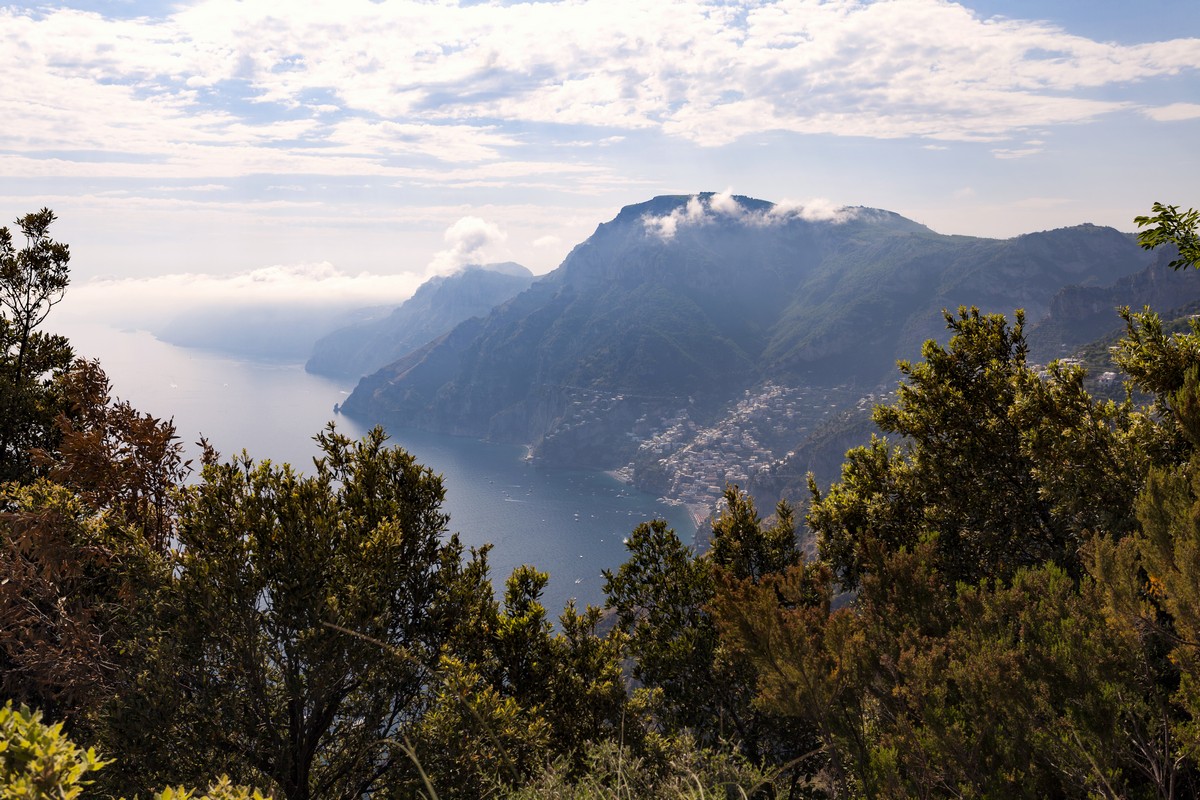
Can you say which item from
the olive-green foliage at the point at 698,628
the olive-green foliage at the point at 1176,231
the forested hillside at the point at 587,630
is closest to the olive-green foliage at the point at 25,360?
the forested hillside at the point at 587,630

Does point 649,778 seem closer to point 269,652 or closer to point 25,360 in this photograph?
point 269,652

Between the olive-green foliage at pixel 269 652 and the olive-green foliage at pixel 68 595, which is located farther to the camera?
the olive-green foliage at pixel 68 595

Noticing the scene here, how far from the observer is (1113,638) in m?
9.95

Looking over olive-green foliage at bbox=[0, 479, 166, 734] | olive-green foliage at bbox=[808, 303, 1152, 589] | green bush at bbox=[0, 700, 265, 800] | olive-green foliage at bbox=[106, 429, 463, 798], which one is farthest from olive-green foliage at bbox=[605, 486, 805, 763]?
green bush at bbox=[0, 700, 265, 800]

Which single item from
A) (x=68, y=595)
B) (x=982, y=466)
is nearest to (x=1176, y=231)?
(x=982, y=466)

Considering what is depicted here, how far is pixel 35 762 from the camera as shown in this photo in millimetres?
2961

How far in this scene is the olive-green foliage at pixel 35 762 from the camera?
287 centimetres

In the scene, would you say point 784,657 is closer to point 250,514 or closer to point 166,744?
point 250,514

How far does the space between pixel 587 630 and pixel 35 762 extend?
15.4m

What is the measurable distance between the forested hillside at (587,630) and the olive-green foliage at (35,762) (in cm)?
396

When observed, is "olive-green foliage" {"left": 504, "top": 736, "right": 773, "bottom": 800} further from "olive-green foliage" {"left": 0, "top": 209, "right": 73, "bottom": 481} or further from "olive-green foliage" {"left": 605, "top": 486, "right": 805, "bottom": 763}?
"olive-green foliage" {"left": 0, "top": 209, "right": 73, "bottom": 481}

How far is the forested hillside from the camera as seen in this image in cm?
975

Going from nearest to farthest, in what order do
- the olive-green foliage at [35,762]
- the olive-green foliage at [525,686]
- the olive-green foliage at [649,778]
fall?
the olive-green foliage at [35,762]
the olive-green foliage at [649,778]
the olive-green foliage at [525,686]

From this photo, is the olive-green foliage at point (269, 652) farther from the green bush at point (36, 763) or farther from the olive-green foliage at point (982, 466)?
the olive-green foliage at point (982, 466)
